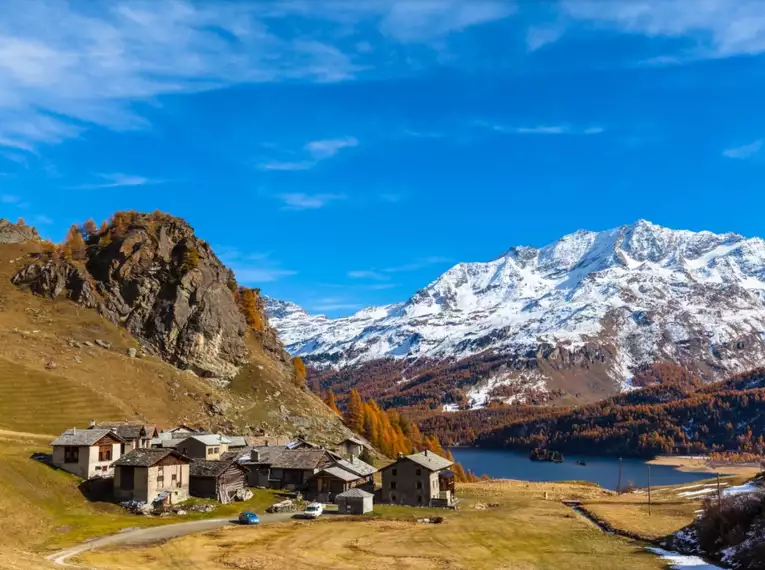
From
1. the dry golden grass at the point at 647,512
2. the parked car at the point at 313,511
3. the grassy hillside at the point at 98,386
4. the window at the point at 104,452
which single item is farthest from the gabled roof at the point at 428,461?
the grassy hillside at the point at 98,386

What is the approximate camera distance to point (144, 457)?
95812 mm

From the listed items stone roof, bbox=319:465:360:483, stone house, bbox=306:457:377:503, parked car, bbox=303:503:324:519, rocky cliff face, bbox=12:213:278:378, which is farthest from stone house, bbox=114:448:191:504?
rocky cliff face, bbox=12:213:278:378

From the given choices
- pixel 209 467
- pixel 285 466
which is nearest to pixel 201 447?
pixel 285 466

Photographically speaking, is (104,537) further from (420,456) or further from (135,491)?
(420,456)

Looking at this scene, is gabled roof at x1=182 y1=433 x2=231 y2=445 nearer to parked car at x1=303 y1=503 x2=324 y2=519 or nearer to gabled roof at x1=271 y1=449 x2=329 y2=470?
gabled roof at x1=271 y1=449 x2=329 y2=470

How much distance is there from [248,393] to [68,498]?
303ft

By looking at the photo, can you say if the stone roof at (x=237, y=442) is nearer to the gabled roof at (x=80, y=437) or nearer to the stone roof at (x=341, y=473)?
the stone roof at (x=341, y=473)

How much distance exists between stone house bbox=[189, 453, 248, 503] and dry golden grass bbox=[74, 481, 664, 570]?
16.7m

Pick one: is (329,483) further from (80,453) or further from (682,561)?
(682,561)

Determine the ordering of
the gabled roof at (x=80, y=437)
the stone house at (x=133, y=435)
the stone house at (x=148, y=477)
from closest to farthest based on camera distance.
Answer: the stone house at (x=148, y=477) → the gabled roof at (x=80, y=437) → the stone house at (x=133, y=435)

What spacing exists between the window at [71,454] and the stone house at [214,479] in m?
15.7

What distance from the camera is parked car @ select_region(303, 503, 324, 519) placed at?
319ft

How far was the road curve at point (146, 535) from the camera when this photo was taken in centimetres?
6525

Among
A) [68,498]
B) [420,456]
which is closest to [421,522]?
[420,456]
